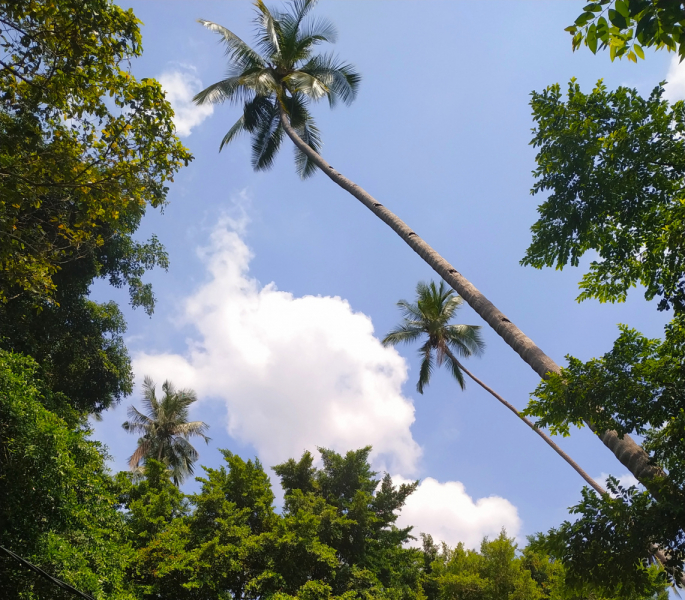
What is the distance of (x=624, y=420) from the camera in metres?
6.17

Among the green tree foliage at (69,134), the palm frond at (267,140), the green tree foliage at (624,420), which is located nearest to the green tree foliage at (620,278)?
the green tree foliage at (624,420)

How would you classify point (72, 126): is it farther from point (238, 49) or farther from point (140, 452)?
point (140, 452)

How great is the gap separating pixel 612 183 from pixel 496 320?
3.27m

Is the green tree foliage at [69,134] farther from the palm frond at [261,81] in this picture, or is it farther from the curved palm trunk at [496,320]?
the palm frond at [261,81]

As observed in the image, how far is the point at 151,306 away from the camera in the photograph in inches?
726

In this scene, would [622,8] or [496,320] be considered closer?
[622,8]

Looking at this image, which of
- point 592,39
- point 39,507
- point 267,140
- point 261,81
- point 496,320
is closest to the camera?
point 592,39

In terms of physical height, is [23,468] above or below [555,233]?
below

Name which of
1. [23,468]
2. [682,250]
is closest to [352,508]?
[23,468]

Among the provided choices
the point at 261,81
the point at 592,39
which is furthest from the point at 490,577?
the point at 261,81

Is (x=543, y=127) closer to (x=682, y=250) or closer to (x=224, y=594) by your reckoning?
(x=682, y=250)

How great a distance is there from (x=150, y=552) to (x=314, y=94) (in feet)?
52.5

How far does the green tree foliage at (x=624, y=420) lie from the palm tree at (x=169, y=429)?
27.3 metres

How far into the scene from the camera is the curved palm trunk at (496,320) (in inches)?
231
